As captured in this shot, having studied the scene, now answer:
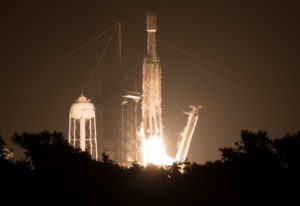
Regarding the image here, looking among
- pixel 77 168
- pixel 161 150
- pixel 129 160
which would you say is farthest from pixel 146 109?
pixel 77 168

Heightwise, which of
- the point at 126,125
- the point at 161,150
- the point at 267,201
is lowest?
the point at 267,201

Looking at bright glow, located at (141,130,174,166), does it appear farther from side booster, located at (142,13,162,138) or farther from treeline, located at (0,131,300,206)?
treeline, located at (0,131,300,206)

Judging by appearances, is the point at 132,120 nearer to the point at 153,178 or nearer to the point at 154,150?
the point at 154,150

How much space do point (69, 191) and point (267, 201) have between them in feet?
30.8

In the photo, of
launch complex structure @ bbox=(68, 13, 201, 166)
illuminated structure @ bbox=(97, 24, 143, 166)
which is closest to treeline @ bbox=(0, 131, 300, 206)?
launch complex structure @ bbox=(68, 13, 201, 166)

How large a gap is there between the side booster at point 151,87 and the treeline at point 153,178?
5435 cm

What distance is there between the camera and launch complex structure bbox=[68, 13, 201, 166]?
105688mm

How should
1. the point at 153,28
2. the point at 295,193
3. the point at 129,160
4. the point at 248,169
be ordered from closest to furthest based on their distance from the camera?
1. the point at 295,193
2. the point at 248,169
3. the point at 153,28
4. the point at 129,160

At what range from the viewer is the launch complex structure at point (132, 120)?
106 metres

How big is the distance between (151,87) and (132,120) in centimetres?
2628

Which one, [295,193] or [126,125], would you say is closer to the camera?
[295,193]

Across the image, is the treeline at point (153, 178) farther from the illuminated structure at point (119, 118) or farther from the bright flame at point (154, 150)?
the illuminated structure at point (119, 118)

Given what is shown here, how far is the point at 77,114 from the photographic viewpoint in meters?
109

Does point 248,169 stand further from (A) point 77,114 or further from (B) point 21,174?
(A) point 77,114
